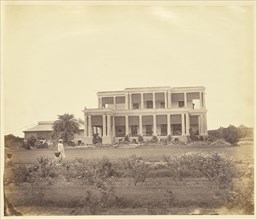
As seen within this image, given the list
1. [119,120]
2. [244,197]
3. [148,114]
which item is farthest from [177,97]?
[244,197]

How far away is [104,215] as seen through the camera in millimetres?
2232

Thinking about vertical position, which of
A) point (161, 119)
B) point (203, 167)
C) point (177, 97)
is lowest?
point (203, 167)

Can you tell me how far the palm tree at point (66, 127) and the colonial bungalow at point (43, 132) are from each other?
19mm

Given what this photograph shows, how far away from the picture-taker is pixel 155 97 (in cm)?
228

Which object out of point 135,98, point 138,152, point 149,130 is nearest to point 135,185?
point 138,152

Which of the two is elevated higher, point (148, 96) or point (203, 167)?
point (148, 96)

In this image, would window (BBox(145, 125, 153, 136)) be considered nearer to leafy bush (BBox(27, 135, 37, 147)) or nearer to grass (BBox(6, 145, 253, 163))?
grass (BBox(6, 145, 253, 163))

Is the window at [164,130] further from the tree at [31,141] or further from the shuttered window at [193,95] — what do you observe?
the tree at [31,141]

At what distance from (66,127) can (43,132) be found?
11 centimetres

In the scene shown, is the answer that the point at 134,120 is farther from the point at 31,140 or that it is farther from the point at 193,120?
the point at 31,140

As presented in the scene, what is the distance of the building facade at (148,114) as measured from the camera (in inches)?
89.2

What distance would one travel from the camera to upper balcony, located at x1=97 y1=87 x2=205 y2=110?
2.27 meters

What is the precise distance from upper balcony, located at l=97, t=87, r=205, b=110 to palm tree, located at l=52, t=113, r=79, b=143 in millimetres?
148

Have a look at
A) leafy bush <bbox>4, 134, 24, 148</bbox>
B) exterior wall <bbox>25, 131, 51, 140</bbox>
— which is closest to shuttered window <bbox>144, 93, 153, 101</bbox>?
exterior wall <bbox>25, 131, 51, 140</bbox>
